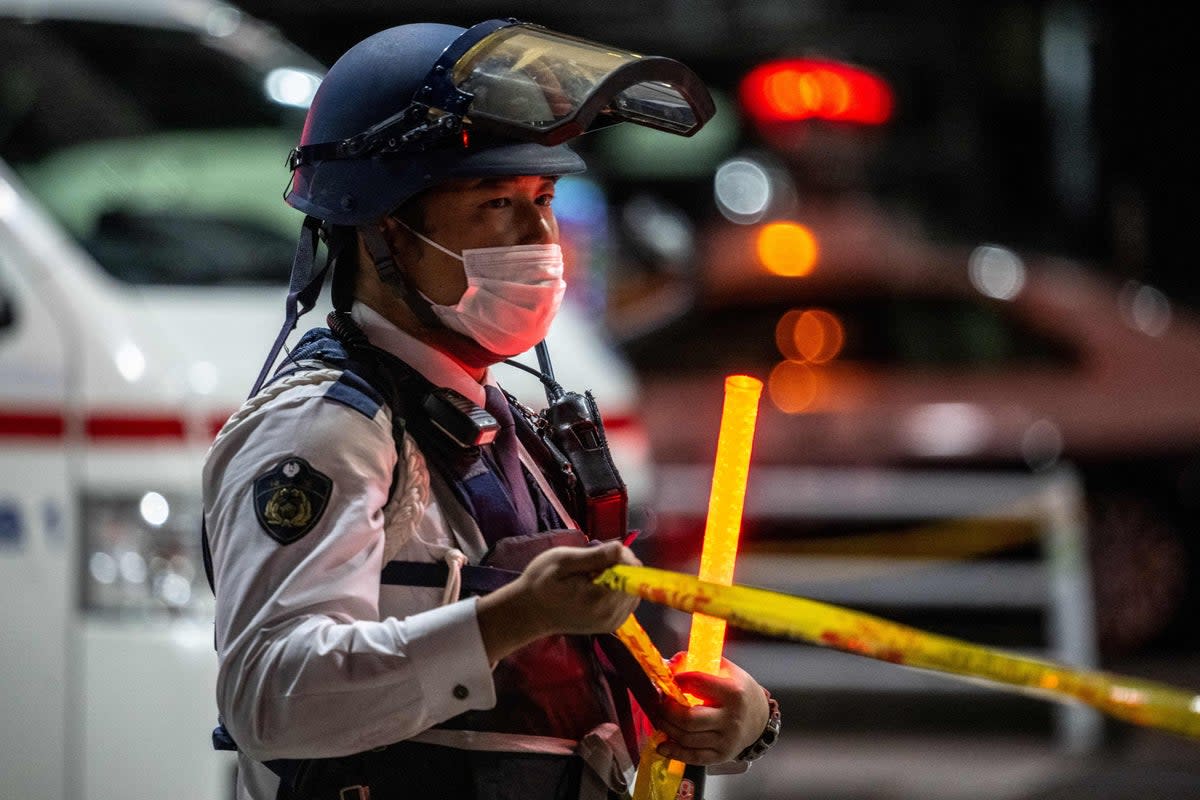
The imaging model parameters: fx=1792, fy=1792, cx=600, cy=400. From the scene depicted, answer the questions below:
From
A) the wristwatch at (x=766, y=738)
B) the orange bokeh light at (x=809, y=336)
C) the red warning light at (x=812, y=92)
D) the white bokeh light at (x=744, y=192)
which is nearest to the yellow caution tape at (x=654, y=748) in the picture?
the wristwatch at (x=766, y=738)

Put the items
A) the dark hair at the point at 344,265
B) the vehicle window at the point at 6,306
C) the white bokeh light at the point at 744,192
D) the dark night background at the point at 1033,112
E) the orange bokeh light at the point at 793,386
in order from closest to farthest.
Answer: the dark hair at the point at 344,265 → the vehicle window at the point at 6,306 → the orange bokeh light at the point at 793,386 → the white bokeh light at the point at 744,192 → the dark night background at the point at 1033,112

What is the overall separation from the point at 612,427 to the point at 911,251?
364 centimetres

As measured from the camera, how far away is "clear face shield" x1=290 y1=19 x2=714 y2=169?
6.92ft

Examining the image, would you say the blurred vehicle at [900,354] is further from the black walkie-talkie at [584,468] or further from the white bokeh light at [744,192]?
the black walkie-talkie at [584,468]

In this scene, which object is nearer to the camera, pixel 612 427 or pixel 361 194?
pixel 361 194

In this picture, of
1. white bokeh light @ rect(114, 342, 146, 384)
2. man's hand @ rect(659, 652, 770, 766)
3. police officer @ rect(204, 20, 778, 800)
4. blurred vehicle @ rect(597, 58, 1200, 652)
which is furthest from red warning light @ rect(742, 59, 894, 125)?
man's hand @ rect(659, 652, 770, 766)

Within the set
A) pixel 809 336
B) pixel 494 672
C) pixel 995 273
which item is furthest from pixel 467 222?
pixel 995 273

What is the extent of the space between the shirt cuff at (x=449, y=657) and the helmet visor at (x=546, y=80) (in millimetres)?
573

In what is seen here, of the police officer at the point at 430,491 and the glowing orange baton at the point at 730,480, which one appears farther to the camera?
the glowing orange baton at the point at 730,480

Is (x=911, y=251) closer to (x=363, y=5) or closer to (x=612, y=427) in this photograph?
(x=612, y=427)

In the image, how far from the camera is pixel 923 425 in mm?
7402

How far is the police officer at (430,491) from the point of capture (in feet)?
6.39

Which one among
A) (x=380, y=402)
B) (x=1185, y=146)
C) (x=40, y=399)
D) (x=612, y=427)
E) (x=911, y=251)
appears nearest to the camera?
(x=380, y=402)

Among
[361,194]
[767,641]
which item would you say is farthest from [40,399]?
[767,641]
